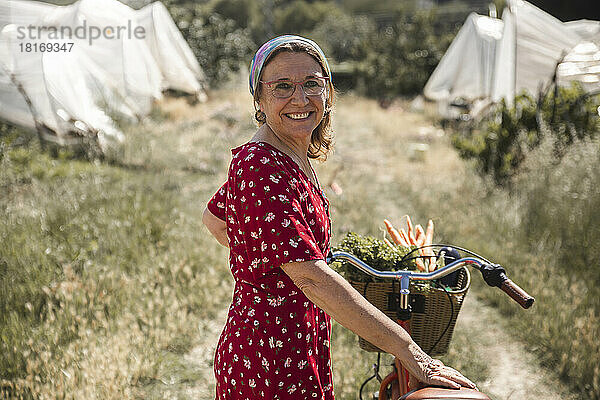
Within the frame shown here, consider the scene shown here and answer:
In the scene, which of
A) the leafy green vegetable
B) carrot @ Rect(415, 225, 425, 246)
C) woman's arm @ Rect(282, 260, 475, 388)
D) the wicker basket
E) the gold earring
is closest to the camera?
woman's arm @ Rect(282, 260, 475, 388)

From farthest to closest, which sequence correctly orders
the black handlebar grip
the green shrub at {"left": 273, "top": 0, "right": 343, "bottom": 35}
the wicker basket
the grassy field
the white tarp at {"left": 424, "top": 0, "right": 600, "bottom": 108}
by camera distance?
the green shrub at {"left": 273, "top": 0, "right": 343, "bottom": 35}, the white tarp at {"left": 424, "top": 0, "right": 600, "bottom": 108}, the grassy field, the wicker basket, the black handlebar grip

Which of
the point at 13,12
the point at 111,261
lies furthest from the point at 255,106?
the point at 13,12

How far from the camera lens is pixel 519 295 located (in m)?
1.84

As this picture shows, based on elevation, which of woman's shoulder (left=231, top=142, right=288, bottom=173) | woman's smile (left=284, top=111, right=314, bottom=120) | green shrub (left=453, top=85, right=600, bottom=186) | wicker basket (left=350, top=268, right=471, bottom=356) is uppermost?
woman's smile (left=284, top=111, right=314, bottom=120)

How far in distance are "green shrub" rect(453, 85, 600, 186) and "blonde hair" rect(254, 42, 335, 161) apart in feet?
17.7

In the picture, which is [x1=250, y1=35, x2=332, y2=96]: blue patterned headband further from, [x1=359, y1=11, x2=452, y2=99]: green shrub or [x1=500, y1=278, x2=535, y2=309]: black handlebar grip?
[x1=359, y1=11, x2=452, y2=99]: green shrub

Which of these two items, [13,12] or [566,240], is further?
[13,12]

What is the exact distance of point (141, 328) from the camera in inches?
169

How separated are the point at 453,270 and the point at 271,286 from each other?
73 cm

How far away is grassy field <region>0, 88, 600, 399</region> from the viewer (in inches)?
143

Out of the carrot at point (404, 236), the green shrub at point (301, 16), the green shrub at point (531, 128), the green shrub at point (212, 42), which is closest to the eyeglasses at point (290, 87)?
the carrot at point (404, 236)

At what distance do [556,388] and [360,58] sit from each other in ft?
78.3

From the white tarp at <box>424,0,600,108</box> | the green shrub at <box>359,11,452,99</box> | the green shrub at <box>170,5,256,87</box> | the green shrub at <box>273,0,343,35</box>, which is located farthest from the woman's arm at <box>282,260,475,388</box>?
the green shrub at <box>273,0,343,35</box>

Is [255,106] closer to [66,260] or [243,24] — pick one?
[66,260]
